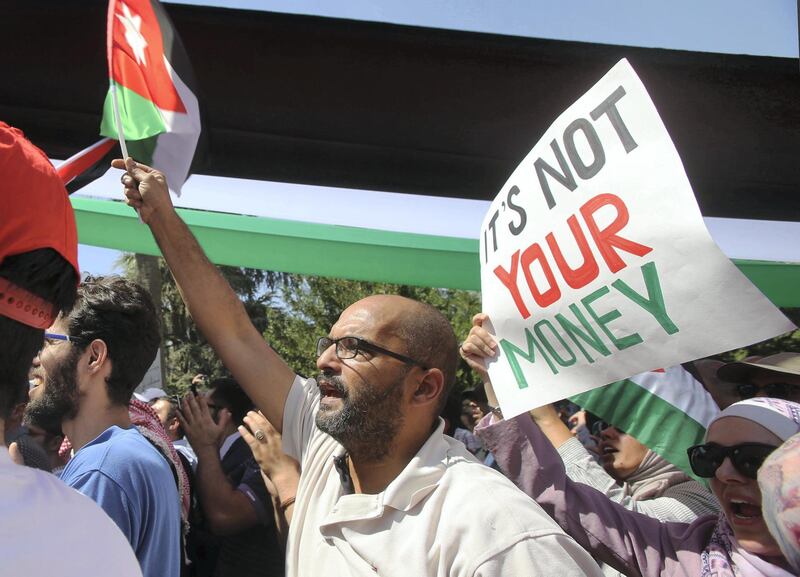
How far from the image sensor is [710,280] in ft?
4.71

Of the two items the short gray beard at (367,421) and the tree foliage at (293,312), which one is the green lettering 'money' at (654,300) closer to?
the short gray beard at (367,421)

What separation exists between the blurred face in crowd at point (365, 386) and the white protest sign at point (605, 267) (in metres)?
0.26

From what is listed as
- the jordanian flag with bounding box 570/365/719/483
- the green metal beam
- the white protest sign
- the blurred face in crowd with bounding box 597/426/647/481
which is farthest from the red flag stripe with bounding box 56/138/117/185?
the green metal beam

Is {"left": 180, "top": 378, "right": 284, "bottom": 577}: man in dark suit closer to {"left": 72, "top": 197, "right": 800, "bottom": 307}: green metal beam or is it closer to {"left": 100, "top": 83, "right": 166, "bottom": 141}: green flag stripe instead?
{"left": 100, "top": 83, "right": 166, "bottom": 141}: green flag stripe

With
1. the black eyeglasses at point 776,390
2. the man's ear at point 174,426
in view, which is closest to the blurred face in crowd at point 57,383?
the black eyeglasses at point 776,390

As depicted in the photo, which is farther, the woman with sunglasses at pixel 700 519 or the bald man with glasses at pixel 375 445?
the woman with sunglasses at pixel 700 519

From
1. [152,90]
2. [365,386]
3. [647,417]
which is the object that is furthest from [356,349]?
[152,90]

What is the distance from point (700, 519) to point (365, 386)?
36.7 inches

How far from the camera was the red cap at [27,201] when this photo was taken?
2.81 ft

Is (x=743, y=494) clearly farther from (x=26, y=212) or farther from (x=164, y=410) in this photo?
(x=164, y=410)

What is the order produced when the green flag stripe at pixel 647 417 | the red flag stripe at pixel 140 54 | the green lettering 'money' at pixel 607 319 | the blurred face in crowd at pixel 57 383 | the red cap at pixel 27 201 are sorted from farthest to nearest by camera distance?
1. the red flag stripe at pixel 140 54
2. the green flag stripe at pixel 647 417
3. the blurred face in crowd at pixel 57 383
4. the green lettering 'money' at pixel 607 319
5. the red cap at pixel 27 201

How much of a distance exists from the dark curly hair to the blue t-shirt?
0.26m

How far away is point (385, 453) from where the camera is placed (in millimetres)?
1877

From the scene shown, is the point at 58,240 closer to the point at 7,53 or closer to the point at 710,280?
the point at 710,280
